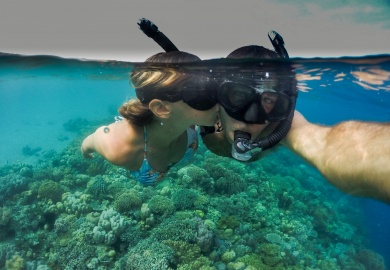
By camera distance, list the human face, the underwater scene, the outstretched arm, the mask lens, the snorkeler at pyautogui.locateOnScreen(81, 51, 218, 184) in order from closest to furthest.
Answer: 1. the outstretched arm
2. the mask lens
3. the human face
4. the snorkeler at pyautogui.locateOnScreen(81, 51, 218, 184)
5. the underwater scene

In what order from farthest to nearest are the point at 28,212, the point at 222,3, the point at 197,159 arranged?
1. the point at 197,159
2. the point at 28,212
3. the point at 222,3

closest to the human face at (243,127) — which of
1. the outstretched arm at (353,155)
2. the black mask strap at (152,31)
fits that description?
the outstretched arm at (353,155)

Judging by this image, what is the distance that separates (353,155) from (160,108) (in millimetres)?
2556

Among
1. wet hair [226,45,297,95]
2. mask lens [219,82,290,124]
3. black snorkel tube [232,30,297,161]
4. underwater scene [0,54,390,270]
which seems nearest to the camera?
black snorkel tube [232,30,297,161]

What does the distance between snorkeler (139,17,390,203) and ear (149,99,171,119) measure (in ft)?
2.53

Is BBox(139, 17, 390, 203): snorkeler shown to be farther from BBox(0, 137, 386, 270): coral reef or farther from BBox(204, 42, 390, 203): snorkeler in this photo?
BBox(0, 137, 386, 270): coral reef

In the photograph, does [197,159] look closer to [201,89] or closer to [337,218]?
[337,218]

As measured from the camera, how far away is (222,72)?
6.44m

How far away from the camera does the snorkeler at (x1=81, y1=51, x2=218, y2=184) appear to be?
3826mm

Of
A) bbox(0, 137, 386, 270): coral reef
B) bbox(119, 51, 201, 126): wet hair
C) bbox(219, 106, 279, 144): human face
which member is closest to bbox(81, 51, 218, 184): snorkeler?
bbox(119, 51, 201, 126): wet hair

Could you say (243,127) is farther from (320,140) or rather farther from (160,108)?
(160,108)

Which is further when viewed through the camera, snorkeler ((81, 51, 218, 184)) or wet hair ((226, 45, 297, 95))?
wet hair ((226, 45, 297, 95))

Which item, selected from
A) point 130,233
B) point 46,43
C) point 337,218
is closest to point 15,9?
point 46,43

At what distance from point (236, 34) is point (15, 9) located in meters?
3.95
